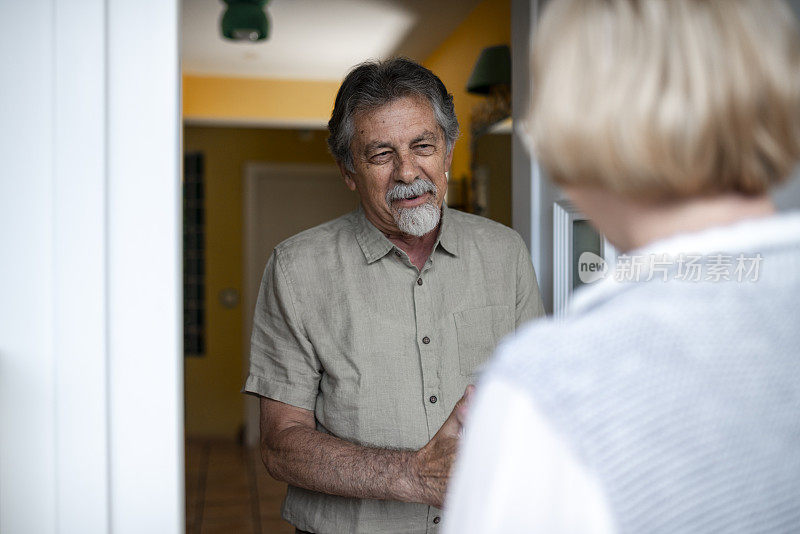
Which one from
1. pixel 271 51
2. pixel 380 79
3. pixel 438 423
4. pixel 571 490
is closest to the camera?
pixel 571 490

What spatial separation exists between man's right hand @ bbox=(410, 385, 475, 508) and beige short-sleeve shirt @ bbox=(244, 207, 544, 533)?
230 millimetres

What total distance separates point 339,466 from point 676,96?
1124mm

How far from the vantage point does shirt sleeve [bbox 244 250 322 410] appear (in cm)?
159

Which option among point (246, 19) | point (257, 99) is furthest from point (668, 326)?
point (257, 99)

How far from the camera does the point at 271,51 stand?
508cm

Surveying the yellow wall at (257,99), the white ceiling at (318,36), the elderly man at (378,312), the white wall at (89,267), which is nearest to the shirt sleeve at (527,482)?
the white wall at (89,267)

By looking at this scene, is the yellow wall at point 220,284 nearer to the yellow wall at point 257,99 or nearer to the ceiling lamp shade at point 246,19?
the yellow wall at point 257,99

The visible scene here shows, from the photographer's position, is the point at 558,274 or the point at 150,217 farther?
the point at 558,274

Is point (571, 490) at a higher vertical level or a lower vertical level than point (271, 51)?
lower

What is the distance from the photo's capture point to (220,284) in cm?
686

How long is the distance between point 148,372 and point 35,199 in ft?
1.05

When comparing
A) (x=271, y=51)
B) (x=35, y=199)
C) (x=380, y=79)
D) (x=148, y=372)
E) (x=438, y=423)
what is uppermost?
(x=271, y=51)

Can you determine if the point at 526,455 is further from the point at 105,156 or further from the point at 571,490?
the point at 105,156

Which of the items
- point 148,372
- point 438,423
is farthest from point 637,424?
point 438,423
